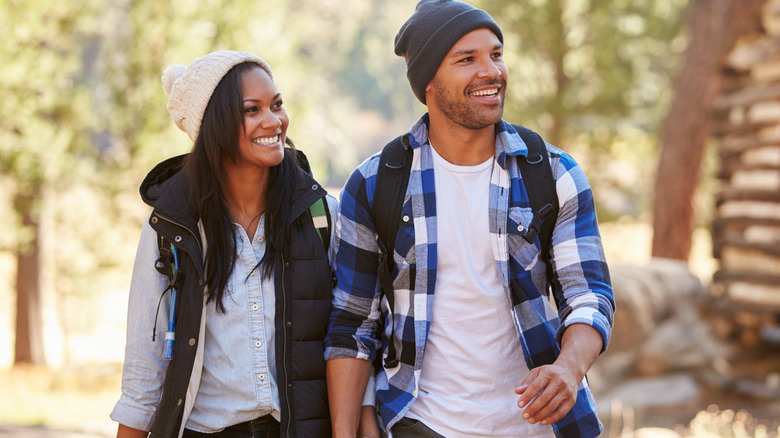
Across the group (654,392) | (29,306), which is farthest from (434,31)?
(29,306)

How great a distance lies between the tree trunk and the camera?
15.8 meters

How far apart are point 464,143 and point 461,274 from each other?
52cm

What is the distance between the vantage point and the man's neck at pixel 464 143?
3125 millimetres

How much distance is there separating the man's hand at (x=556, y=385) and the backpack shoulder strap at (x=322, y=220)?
1.08m

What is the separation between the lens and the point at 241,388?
297 cm

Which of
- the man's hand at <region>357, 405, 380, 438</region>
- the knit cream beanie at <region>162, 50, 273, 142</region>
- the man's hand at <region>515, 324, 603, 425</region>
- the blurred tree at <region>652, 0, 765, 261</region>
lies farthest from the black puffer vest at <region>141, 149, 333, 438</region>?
the blurred tree at <region>652, 0, 765, 261</region>

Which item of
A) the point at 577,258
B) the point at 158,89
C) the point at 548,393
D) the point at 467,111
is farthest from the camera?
the point at 158,89

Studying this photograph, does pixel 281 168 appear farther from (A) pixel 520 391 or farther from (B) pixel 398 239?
(A) pixel 520 391

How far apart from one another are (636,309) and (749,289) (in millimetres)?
1349

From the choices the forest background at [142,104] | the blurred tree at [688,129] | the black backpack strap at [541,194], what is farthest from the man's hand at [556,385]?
the forest background at [142,104]

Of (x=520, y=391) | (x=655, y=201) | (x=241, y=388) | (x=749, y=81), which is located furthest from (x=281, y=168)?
(x=655, y=201)

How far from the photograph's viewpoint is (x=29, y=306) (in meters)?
16.1

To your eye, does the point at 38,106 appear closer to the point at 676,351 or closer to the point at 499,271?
the point at 676,351

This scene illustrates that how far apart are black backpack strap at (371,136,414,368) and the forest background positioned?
9.29 meters
